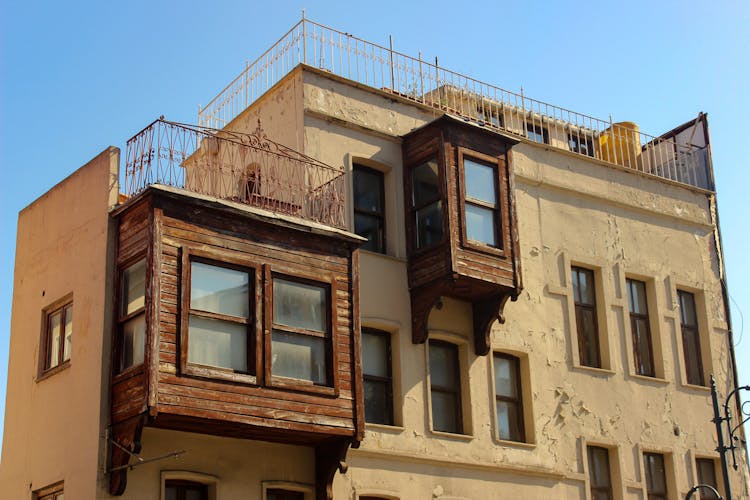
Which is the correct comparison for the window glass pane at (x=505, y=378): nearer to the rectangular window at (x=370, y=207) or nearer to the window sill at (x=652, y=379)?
the window sill at (x=652, y=379)

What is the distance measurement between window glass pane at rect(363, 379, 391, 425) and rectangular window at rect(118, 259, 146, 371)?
15.5ft

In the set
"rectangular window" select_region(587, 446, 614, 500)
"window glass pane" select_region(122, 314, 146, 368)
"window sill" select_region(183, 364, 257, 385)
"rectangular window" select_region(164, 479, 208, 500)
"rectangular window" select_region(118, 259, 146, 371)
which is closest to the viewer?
"window sill" select_region(183, 364, 257, 385)

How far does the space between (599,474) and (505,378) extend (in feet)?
9.58

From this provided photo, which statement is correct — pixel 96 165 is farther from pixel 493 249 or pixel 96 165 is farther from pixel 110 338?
pixel 493 249

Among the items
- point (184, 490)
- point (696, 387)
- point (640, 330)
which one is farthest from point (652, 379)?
point (184, 490)

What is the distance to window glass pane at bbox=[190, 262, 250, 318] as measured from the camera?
720 inches

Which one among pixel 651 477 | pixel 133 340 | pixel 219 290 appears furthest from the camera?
pixel 651 477

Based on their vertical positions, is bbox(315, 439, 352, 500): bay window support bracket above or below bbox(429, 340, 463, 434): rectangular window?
below

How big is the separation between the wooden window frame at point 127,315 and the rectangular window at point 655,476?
463 inches

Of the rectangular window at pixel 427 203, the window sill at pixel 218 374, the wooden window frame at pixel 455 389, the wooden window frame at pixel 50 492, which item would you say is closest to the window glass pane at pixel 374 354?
the wooden window frame at pixel 455 389

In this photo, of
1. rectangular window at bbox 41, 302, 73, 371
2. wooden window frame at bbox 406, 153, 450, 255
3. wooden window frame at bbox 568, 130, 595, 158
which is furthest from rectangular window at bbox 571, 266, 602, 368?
rectangular window at bbox 41, 302, 73, 371

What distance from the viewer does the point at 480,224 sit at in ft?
74.0

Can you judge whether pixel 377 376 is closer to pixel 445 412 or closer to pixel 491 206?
pixel 445 412

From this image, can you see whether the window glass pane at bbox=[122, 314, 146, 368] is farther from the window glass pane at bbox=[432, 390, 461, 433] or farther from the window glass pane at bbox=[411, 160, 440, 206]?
the window glass pane at bbox=[411, 160, 440, 206]
